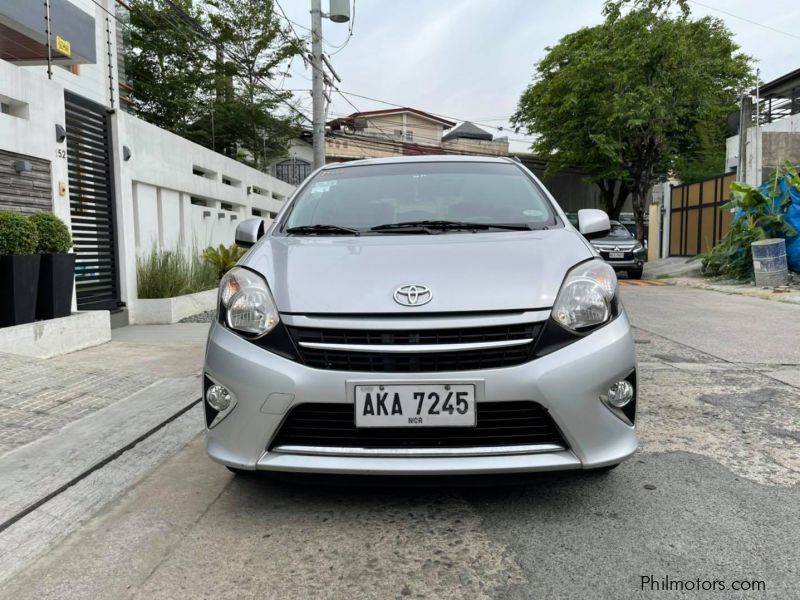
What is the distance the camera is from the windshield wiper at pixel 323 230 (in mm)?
3008

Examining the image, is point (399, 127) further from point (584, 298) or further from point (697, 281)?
point (584, 298)

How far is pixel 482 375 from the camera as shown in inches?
84.8

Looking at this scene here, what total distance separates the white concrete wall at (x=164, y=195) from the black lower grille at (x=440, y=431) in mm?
6591

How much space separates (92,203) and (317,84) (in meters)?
8.51

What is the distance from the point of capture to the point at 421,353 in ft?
7.17

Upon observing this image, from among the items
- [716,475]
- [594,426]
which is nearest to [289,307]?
[594,426]

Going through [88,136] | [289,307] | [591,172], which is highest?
[591,172]

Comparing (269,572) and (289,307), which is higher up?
(289,307)

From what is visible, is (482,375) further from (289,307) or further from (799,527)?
(799,527)

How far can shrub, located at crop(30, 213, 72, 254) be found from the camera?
5617mm

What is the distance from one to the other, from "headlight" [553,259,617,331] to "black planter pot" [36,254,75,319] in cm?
500

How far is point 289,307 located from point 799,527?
2061mm

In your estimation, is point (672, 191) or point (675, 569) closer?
point (675, 569)

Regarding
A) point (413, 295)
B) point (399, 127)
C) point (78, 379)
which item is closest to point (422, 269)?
point (413, 295)
